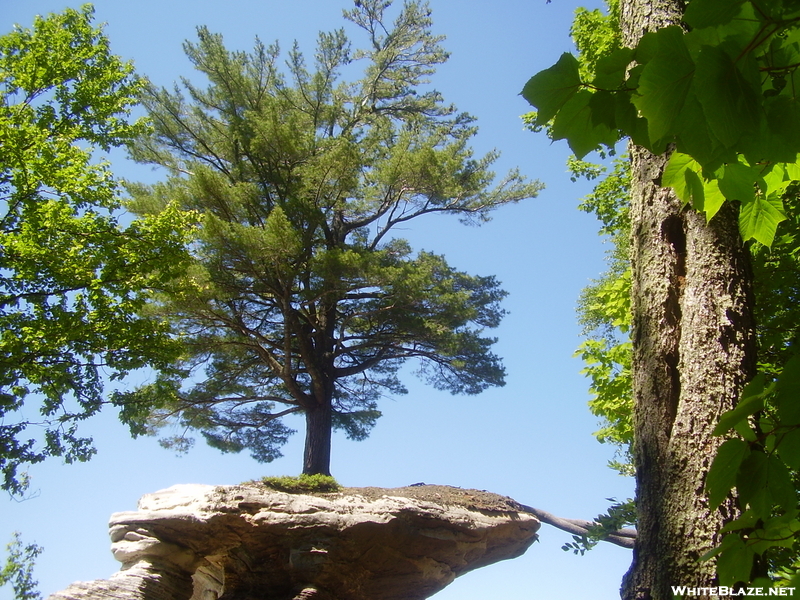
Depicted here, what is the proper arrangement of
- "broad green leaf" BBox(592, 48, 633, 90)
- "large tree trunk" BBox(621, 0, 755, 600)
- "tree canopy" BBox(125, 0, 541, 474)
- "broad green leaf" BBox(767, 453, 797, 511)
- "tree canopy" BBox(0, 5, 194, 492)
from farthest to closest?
1. "tree canopy" BBox(125, 0, 541, 474)
2. "tree canopy" BBox(0, 5, 194, 492)
3. "large tree trunk" BBox(621, 0, 755, 600)
4. "broad green leaf" BBox(592, 48, 633, 90)
5. "broad green leaf" BBox(767, 453, 797, 511)

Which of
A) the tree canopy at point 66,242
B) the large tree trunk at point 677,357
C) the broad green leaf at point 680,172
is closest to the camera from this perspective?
the broad green leaf at point 680,172

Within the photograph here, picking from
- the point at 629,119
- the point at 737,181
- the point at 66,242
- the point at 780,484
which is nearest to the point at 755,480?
the point at 780,484

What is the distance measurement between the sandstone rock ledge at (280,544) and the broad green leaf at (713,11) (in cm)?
830

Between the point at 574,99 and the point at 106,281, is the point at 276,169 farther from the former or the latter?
the point at 574,99

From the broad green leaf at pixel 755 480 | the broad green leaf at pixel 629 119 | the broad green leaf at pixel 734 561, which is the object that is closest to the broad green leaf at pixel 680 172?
the broad green leaf at pixel 629 119

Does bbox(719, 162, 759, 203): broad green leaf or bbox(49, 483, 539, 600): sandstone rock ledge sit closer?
bbox(719, 162, 759, 203): broad green leaf

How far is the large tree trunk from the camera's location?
1582 mm

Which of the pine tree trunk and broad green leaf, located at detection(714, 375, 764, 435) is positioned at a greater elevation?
the pine tree trunk

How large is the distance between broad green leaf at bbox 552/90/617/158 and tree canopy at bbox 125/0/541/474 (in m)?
9.26

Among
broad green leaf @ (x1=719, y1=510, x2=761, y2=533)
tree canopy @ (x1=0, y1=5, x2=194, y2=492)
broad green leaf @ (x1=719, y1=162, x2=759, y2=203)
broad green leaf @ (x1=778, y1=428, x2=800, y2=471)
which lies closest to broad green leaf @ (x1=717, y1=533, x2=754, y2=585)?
broad green leaf @ (x1=719, y1=510, x2=761, y2=533)

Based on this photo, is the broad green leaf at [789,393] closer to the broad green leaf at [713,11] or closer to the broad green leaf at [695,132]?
the broad green leaf at [695,132]

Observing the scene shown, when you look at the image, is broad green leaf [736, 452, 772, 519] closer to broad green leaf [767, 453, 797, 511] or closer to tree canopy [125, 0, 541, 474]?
broad green leaf [767, 453, 797, 511]

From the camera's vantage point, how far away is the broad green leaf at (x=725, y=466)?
86 cm

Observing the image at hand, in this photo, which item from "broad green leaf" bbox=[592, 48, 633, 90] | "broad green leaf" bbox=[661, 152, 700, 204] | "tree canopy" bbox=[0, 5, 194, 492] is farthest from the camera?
"tree canopy" bbox=[0, 5, 194, 492]
